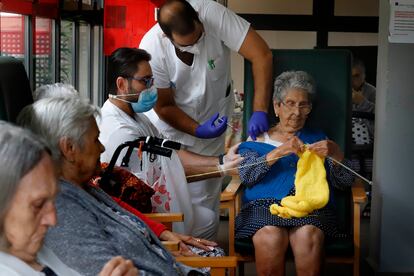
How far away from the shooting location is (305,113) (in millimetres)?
3729

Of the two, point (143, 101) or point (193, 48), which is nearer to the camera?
point (143, 101)

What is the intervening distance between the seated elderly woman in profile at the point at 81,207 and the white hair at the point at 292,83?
150 centimetres

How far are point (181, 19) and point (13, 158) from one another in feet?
7.70

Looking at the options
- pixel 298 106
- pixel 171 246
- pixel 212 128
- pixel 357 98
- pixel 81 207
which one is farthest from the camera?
pixel 357 98

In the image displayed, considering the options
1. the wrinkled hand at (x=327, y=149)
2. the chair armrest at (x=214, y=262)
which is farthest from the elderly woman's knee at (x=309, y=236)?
the chair armrest at (x=214, y=262)

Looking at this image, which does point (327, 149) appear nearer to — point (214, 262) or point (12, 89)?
point (214, 262)

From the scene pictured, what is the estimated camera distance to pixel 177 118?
4020 mm

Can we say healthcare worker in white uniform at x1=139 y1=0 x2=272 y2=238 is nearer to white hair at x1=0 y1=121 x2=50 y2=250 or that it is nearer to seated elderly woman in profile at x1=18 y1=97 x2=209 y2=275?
seated elderly woman in profile at x1=18 y1=97 x2=209 y2=275

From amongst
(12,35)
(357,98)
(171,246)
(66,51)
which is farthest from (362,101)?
(171,246)

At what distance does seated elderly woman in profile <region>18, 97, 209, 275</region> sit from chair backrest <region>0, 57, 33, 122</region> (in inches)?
5.3

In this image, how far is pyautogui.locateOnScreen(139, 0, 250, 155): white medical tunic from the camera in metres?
3.99

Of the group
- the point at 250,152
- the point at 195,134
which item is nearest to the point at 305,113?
the point at 250,152

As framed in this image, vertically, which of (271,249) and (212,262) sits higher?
(212,262)

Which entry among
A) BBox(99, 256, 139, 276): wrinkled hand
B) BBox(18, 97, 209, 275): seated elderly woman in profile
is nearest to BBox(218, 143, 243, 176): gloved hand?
BBox(18, 97, 209, 275): seated elderly woman in profile
